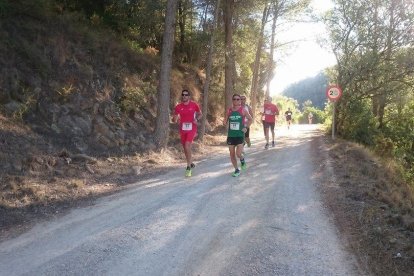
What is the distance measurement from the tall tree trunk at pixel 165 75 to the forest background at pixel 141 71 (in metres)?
0.03

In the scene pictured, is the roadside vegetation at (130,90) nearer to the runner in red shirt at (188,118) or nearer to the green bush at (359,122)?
the green bush at (359,122)

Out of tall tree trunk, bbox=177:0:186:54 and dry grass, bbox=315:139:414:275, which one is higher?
tall tree trunk, bbox=177:0:186:54

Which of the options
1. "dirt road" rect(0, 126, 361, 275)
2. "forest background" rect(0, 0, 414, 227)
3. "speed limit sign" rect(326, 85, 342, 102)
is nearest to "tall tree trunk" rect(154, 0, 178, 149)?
"forest background" rect(0, 0, 414, 227)

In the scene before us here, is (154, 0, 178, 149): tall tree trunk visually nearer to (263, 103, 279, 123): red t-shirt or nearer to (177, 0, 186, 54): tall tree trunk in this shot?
(263, 103, 279, 123): red t-shirt

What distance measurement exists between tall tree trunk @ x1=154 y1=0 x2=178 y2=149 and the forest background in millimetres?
32

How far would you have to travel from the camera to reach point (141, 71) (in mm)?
17047

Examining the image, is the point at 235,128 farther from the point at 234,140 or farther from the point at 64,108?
the point at 64,108

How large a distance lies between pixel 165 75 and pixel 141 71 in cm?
408

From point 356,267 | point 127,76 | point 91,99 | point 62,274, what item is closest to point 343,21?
point 127,76

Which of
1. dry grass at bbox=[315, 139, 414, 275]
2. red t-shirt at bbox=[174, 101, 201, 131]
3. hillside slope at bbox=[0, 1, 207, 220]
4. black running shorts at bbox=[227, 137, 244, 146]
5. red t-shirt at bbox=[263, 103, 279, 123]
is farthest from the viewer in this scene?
red t-shirt at bbox=[263, 103, 279, 123]

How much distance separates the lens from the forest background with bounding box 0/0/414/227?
10.8m

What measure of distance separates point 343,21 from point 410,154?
8199 mm

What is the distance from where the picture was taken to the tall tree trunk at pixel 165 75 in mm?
13117

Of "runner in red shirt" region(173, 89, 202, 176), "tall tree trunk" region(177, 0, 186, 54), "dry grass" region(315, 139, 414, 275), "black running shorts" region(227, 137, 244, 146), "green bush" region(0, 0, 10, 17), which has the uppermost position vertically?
"tall tree trunk" region(177, 0, 186, 54)
